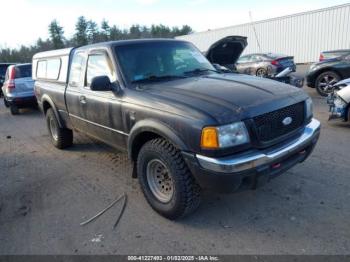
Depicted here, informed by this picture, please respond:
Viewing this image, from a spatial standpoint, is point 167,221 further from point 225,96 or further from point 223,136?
point 225,96

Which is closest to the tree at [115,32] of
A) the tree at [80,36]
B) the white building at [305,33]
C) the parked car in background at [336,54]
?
the tree at [80,36]

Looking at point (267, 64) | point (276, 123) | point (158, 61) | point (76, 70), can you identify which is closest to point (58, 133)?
point (76, 70)

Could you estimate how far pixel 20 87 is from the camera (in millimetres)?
10844

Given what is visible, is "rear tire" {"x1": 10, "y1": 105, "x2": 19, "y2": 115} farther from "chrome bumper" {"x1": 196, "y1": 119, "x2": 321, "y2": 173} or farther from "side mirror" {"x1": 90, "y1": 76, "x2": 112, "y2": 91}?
"chrome bumper" {"x1": 196, "y1": 119, "x2": 321, "y2": 173}

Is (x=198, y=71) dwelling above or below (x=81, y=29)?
below

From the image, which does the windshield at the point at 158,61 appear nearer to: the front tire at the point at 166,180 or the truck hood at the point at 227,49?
the front tire at the point at 166,180

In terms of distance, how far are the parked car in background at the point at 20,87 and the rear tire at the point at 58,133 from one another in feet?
16.8

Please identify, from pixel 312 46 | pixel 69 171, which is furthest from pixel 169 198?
pixel 312 46

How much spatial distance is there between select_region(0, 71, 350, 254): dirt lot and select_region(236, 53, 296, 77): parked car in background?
10.5 metres

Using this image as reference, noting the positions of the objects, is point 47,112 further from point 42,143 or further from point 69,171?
point 69,171

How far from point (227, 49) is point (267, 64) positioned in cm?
857

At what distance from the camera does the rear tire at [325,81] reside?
9875mm

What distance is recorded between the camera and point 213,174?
9.33 ft

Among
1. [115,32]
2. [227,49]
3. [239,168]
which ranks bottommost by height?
[239,168]
